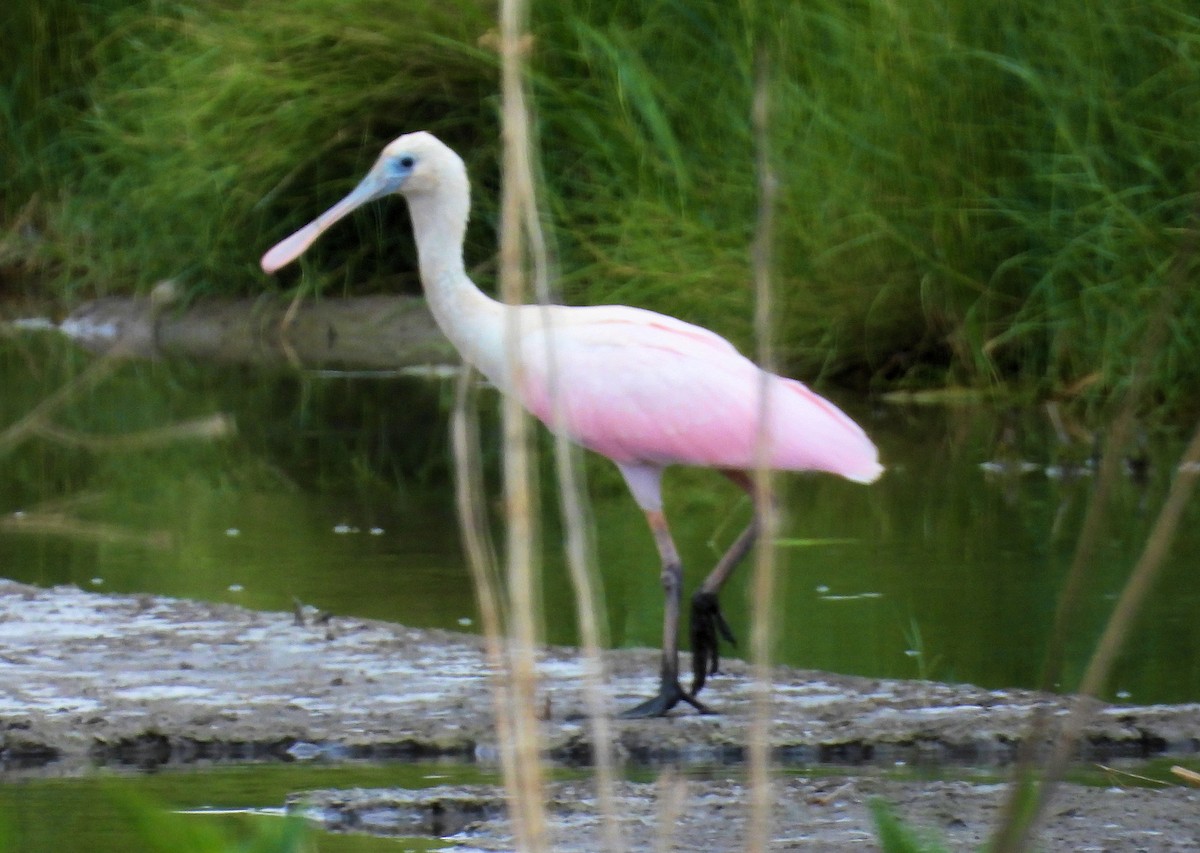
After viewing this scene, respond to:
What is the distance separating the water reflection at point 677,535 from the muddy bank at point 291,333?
2052 millimetres

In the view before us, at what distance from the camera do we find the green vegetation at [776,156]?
25.7ft

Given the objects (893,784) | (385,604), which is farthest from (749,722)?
(385,604)

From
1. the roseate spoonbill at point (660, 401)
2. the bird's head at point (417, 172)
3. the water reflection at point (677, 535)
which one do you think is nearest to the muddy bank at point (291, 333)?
the water reflection at point (677, 535)

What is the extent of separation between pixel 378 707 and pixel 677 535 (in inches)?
83.9

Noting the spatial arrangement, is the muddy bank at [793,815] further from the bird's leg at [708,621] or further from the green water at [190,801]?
the bird's leg at [708,621]

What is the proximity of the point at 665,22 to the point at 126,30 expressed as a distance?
162 inches

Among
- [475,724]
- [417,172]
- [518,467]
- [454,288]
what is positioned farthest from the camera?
[417,172]

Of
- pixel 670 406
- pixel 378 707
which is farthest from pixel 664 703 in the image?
pixel 670 406

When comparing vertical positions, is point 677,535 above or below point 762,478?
below

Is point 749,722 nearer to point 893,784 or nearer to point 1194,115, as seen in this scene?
point 893,784

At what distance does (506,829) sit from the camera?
10.3 ft

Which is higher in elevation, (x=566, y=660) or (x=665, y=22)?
(x=665, y=22)

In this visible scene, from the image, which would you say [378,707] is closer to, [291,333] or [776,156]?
[776,156]

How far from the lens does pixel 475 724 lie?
376 centimetres
